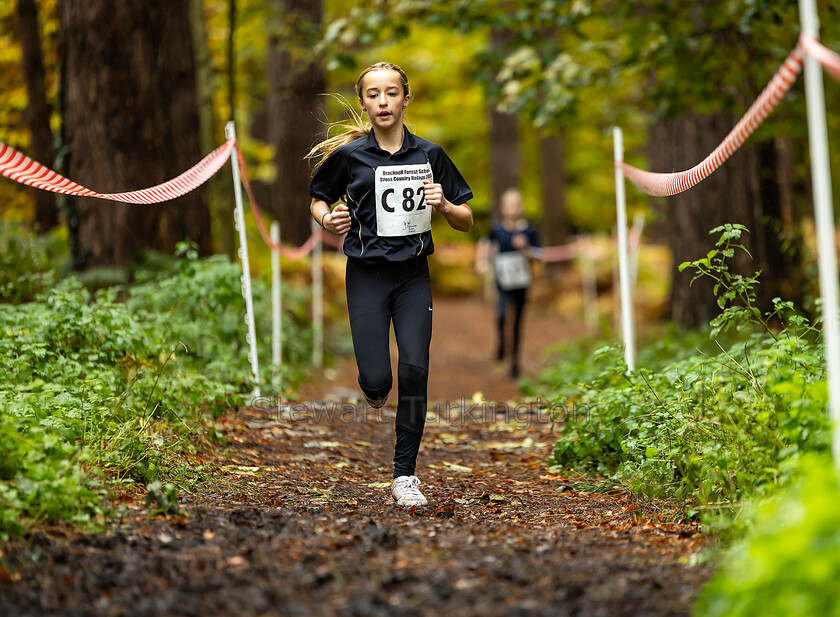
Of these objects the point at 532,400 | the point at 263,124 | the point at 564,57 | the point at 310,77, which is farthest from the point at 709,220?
the point at 263,124

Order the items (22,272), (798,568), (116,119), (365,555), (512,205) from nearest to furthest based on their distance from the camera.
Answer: (798,568), (365,555), (22,272), (116,119), (512,205)

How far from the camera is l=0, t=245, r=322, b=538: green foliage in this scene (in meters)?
3.54

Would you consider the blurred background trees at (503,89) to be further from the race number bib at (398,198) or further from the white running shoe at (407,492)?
the white running shoe at (407,492)

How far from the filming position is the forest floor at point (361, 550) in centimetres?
287

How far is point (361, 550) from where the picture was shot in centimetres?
344

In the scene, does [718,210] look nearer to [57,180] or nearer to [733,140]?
[733,140]

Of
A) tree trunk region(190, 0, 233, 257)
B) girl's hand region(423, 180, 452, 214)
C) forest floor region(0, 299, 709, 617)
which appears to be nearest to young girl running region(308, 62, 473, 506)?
girl's hand region(423, 180, 452, 214)

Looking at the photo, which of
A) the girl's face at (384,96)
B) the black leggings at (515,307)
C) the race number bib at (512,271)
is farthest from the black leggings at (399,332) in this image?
the race number bib at (512,271)

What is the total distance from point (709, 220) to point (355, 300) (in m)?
6.53

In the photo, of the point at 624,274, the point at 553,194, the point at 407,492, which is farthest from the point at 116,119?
the point at 553,194

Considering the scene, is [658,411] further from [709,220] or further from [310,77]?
[310,77]

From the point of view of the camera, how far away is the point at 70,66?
8.59 metres

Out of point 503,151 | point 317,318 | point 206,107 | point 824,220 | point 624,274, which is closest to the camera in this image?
point 824,220

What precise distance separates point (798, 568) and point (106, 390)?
367 centimetres
